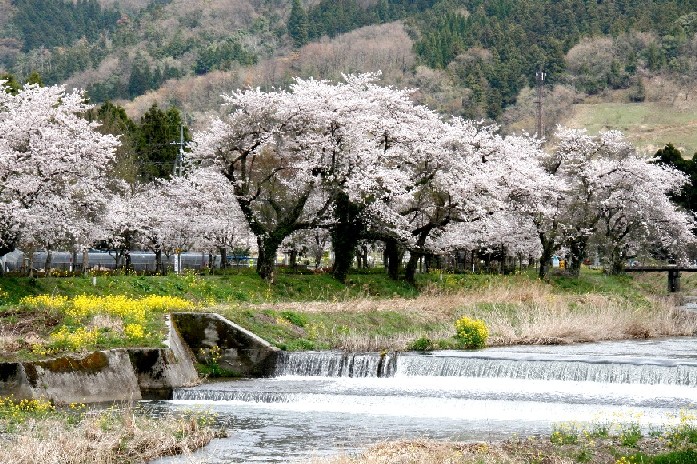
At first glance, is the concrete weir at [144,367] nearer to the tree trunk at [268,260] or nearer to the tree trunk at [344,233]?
the tree trunk at [268,260]

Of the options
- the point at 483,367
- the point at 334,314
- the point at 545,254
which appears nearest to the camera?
the point at 483,367

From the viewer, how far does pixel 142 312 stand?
30266mm

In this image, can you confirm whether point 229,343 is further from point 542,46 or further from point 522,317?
point 542,46

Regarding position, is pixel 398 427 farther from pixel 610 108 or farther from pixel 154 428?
pixel 610 108

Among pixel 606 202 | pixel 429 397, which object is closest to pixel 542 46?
pixel 606 202

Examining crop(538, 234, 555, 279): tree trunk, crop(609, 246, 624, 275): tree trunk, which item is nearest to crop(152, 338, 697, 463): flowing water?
crop(538, 234, 555, 279): tree trunk

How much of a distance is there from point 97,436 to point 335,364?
11.6m

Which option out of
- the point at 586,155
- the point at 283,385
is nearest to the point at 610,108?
the point at 586,155

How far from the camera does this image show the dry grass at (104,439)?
17.1 metres

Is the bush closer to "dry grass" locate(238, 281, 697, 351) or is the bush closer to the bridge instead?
"dry grass" locate(238, 281, 697, 351)

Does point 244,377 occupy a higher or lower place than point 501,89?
lower

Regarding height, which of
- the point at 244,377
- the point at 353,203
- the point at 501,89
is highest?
the point at 501,89

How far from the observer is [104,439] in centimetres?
1822

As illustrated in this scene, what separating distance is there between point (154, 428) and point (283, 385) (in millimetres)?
8205
